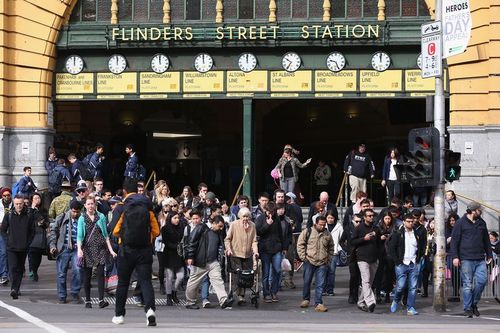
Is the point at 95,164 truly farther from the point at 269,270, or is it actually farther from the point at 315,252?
the point at 315,252

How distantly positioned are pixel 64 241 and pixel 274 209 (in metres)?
3.87

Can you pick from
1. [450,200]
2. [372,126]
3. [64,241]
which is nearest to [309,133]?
[372,126]

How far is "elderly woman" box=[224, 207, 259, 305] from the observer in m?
18.8

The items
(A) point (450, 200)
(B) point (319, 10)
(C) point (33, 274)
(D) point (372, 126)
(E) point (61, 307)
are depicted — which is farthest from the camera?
(D) point (372, 126)

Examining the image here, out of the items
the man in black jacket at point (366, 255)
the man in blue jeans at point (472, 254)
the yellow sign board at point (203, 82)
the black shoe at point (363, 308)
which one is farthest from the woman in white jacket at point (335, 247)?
the yellow sign board at point (203, 82)

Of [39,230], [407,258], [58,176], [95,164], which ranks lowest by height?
[407,258]

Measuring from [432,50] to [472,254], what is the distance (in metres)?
3.86

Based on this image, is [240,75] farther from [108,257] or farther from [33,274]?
[108,257]

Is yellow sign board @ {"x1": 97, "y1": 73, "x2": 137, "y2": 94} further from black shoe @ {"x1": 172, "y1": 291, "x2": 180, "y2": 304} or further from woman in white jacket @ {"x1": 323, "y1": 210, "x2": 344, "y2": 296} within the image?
black shoe @ {"x1": 172, "y1": 291, "x2": 180, "y2": 304}

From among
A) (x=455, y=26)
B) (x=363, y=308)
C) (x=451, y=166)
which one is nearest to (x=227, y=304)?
(x=363, y=308)

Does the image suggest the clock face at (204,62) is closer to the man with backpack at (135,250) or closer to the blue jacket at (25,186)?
the blue jacket at (25,186)

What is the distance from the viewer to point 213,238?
1877 cm

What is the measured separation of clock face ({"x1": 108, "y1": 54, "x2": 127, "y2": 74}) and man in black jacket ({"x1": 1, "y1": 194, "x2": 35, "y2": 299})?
11597 millimetres

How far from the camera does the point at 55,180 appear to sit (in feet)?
92.2
